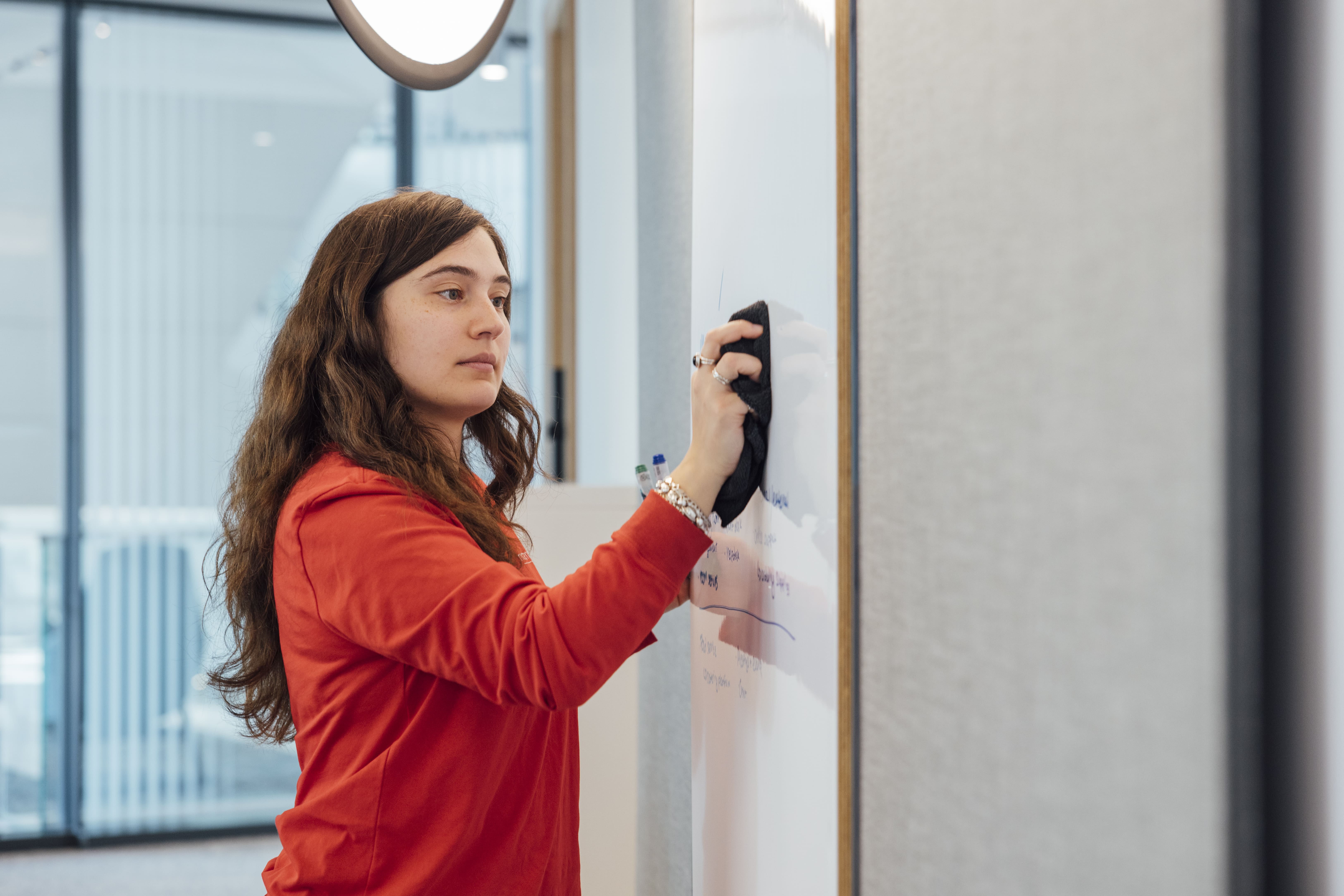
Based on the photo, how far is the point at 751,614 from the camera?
1.00 m

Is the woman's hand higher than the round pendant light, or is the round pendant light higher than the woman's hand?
the round pendant light

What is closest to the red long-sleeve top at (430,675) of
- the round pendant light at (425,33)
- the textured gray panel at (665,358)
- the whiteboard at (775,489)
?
the whiteboard at (775,489)

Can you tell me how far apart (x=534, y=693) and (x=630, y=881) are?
98 cm

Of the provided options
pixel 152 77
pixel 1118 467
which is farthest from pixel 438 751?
pixel 152 77

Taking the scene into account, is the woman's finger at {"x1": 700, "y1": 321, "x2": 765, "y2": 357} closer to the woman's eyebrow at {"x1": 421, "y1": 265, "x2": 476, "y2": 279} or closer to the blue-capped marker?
the blue-capped marker

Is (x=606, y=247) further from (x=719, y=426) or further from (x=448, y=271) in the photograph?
(x=719, y=426)

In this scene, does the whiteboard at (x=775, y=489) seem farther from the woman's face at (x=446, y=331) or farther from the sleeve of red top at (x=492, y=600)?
the woman's face at (x=446, y=331)

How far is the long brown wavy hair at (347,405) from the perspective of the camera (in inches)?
41.2

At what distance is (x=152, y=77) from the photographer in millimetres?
3359

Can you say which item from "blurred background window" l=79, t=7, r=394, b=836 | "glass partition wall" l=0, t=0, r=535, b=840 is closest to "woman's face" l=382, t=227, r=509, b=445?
"glass partition wall" l=0, t=0, r=535, b=840

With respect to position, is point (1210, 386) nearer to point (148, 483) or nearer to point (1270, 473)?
point (1270, 473)

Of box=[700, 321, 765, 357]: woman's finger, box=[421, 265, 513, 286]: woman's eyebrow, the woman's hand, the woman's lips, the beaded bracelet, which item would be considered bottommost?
the beaded bracelet

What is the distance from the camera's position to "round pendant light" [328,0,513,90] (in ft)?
4.10

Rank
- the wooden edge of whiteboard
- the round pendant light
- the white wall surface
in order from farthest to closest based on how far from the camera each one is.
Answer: the white wall surface < the round pendant light < the wooden edge of whiteboard
